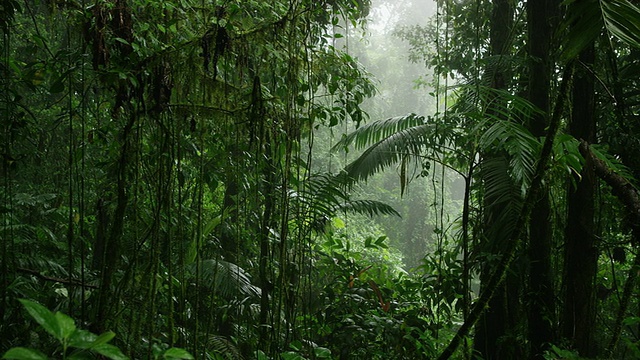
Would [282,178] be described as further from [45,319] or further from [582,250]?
[582,250]

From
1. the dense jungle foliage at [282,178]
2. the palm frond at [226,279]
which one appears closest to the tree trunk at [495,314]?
the dense jungle foliage at [282,178]

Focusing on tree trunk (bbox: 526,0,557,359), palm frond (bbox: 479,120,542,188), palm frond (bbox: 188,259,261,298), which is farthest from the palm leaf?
palm frond (bbox: 188,259,261,298)

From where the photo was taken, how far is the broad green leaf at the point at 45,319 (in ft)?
2.23

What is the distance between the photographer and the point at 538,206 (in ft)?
8.84

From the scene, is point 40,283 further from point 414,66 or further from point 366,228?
point 414,66

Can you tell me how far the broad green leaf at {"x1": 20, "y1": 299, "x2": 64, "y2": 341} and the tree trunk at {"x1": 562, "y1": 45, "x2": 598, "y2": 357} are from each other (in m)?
2.23

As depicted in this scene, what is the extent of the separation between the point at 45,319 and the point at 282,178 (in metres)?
1.31

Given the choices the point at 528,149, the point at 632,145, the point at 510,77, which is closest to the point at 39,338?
the point at 528,149

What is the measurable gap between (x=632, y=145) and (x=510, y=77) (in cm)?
122

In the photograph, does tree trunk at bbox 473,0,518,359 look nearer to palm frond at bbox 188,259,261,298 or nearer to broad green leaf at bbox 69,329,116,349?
palm frond at bbox 188,259,261,298

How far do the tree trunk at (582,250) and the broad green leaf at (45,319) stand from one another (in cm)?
223

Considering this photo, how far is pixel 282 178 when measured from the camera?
6.48 feet

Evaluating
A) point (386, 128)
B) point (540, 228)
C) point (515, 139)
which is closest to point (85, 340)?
point (515, 139)

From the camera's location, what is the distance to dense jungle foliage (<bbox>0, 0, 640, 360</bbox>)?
1.75m
